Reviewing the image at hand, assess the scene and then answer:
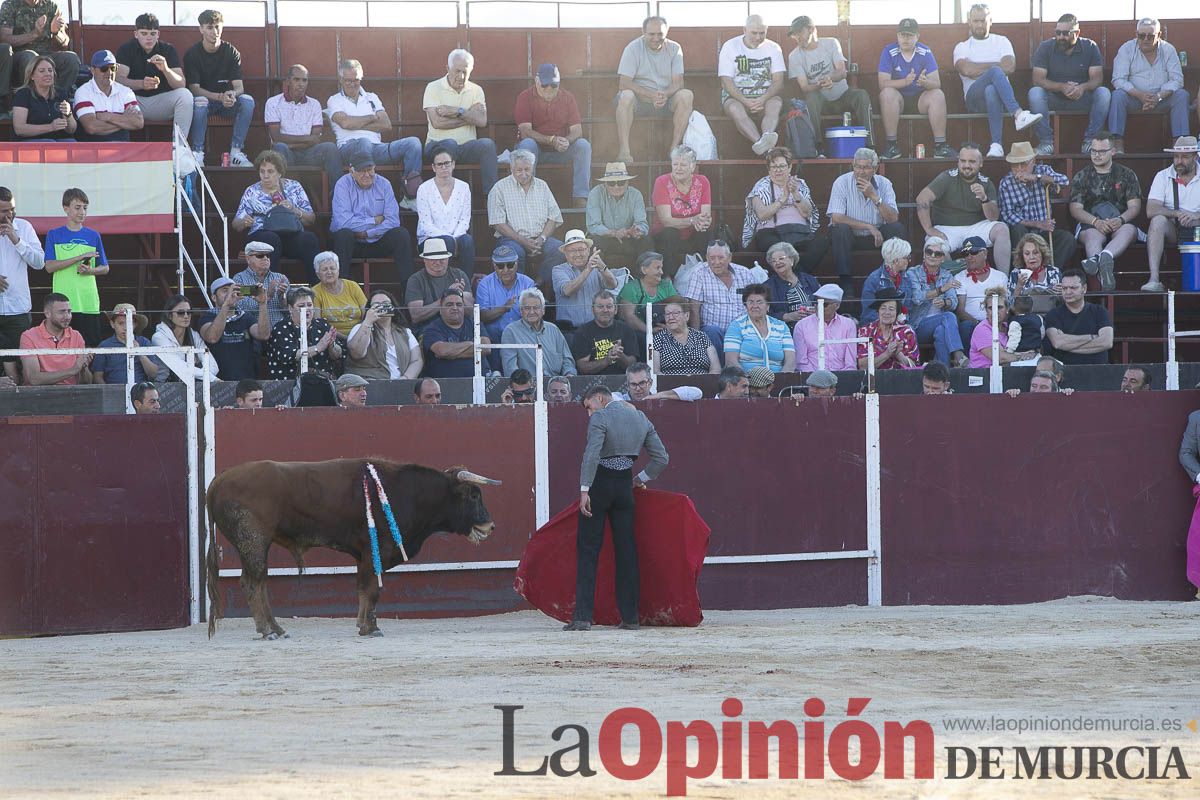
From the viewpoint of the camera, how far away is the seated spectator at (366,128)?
16750 millimetres

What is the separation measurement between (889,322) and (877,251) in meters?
2.69

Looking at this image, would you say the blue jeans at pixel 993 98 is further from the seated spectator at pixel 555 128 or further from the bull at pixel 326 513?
the bull at pixel 326 513

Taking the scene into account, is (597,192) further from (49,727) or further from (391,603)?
(49,727)

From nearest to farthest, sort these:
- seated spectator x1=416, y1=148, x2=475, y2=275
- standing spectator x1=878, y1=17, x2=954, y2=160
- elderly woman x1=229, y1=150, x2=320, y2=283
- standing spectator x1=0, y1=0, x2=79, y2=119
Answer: elderly woman x1=229, y1=150, x2=320, y2=283 → seated spectator x1=416, y1=148, x2=475, y2=275 → standing spectator x1=0, y1=0, x2=79, y2=119 → standing spectator x1=878, y1=17, x2=954, y2=160

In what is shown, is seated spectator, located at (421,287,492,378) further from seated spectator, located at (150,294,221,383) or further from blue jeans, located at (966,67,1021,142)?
blue jeans, located at (966,67,1021,142)

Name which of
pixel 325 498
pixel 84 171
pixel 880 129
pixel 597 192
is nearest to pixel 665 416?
pixel 325 498

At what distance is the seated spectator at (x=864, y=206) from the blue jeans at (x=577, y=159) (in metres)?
2.42

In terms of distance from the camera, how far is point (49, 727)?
764cm

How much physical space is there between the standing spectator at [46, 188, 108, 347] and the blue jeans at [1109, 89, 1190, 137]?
10.7 meters

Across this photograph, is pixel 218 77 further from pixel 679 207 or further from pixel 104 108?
pixel 679 207

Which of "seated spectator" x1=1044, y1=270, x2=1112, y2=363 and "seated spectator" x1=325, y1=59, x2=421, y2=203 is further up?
"seated spectator" x1=325, y1=59, x2=421, y2=203

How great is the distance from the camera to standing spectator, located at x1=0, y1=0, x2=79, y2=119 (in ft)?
54.5

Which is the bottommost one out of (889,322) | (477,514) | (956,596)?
(956,596)

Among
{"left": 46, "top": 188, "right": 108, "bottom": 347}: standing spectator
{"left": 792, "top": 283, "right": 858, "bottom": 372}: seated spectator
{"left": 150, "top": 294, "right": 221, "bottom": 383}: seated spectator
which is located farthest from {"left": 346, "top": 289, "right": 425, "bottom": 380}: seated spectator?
{"left": 792, "top": 283, "right": 858, "bottom": 372}: seated spectator
